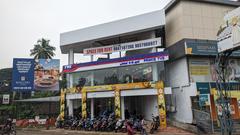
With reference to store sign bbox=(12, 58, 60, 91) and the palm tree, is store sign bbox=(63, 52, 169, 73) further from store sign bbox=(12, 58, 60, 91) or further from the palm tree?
the palm tree

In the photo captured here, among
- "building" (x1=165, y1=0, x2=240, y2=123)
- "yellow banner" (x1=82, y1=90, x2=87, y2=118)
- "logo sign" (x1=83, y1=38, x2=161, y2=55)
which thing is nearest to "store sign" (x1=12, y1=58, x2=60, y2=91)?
"logo sign" (x1=83, y1=38, x2=161, y2=55)

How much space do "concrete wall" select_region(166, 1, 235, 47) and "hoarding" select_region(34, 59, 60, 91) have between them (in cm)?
1537

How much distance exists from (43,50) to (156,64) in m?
28.0

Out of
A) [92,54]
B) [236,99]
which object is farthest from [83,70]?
[236,99]

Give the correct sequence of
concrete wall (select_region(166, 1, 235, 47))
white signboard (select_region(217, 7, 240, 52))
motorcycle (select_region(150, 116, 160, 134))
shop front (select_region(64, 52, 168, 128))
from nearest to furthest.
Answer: white signboard (select_region(217, 7, 240, 52))
motorcycle (select_region(150, 116, 160, 134))
shop front (select_region(64, 52, 168, 128))
concrete wall (select_region(166, 1, 235, 47))

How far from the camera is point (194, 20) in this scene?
78.5 ft

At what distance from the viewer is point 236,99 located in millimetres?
21688

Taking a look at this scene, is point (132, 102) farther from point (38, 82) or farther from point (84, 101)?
point (38, 82)

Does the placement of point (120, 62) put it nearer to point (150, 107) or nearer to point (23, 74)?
point (150, 107)

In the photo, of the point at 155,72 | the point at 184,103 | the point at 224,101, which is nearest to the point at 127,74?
the point at 155,72

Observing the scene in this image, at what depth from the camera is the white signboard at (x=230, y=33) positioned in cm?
1169

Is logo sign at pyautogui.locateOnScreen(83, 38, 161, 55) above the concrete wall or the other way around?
the other way around

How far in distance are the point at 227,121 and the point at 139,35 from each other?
636 inches

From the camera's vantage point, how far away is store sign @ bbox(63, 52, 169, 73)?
22.6 metres
